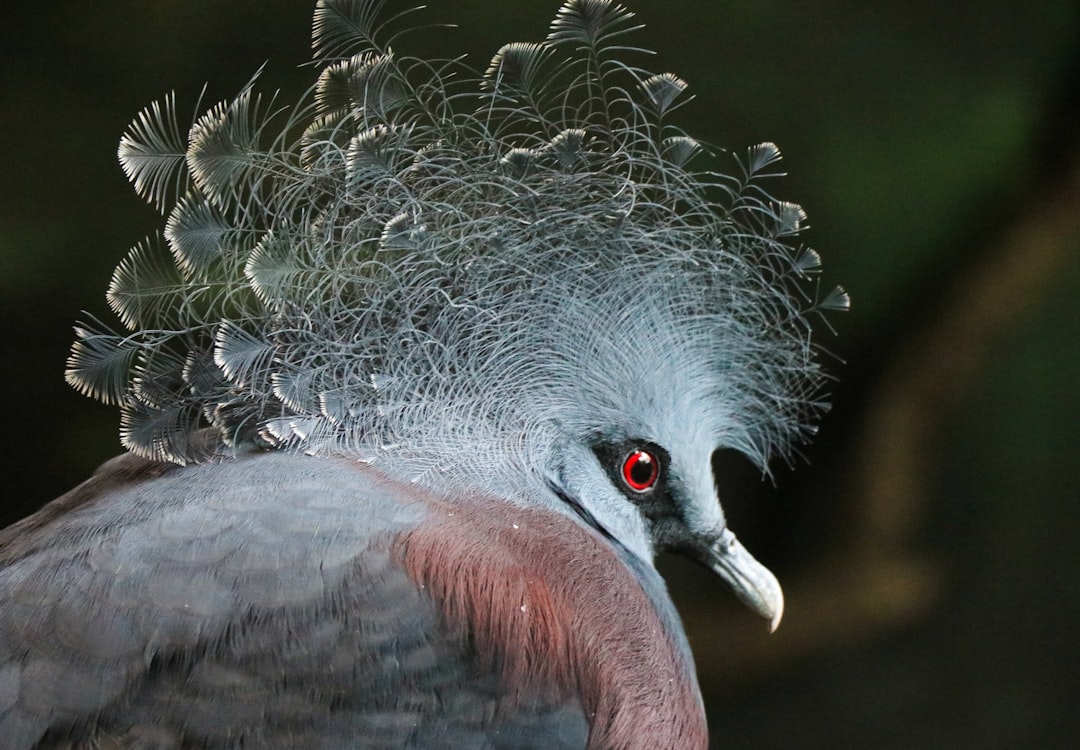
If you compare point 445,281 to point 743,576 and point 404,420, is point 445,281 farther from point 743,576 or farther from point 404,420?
point 743,576

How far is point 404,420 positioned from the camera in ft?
3.95

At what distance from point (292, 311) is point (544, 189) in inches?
12.7

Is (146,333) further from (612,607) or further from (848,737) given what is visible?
(848,737)

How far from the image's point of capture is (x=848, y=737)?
251 centimetres

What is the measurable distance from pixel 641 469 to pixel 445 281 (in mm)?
358

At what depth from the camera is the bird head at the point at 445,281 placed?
1.18 m

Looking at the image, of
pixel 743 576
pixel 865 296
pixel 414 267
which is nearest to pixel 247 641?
pixel 414 267

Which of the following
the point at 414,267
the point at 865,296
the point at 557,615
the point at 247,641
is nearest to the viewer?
the point at 247,641

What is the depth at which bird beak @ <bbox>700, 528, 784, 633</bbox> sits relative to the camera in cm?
147

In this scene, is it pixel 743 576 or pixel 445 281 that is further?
pixel 743 576

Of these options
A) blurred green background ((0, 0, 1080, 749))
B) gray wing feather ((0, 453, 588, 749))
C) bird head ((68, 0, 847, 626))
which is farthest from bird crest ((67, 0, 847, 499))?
blurred green background ((0, 0, 1080, 749))

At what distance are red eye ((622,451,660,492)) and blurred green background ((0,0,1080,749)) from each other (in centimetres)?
67

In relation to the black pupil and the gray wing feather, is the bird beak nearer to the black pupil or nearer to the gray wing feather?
the black pupil

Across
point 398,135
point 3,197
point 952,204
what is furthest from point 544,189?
point 952,204
